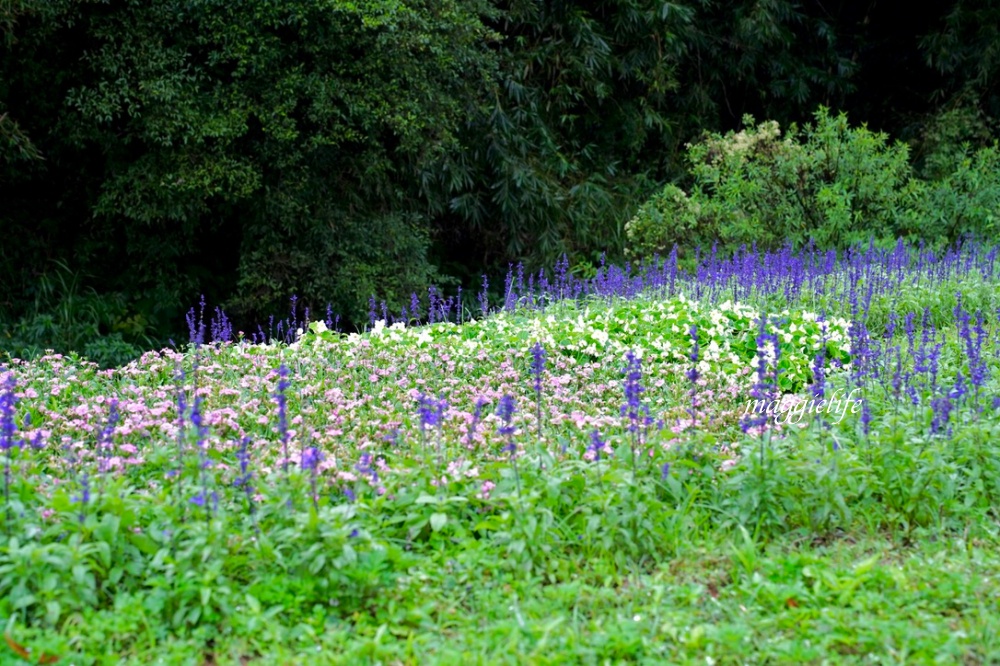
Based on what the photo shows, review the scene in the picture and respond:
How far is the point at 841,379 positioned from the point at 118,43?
6.90m

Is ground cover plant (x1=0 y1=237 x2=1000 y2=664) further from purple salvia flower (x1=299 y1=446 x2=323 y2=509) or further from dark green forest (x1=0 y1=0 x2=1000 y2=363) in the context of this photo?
dark green forest (x1=0 y1=0 x2=1000 y2=363)

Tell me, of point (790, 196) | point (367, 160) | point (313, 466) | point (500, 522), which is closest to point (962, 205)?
point (790, 196)

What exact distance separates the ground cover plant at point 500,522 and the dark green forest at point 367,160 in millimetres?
4216

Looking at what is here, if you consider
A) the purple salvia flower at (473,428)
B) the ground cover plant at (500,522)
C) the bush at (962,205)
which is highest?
the bush at (962,205)

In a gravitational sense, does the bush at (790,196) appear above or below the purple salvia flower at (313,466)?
above

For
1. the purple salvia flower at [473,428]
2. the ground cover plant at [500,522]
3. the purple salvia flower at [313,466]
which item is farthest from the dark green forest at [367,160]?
the purple salvia flower at [313,466]

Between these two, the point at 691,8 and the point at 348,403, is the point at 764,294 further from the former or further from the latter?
the point at 691,8

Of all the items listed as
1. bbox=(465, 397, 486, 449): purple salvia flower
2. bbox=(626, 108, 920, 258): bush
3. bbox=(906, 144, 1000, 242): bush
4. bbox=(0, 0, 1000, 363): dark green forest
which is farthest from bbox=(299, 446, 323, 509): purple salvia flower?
bbox=(906, 144, 1000, 242): bush

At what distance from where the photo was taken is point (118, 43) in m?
9.12

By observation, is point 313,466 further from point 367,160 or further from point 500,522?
point 367,160

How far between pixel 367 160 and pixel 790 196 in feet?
14.6

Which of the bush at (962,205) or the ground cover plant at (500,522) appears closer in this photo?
the ground cover plant at (500,522)

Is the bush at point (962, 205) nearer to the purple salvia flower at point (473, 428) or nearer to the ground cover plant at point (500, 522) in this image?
the ground cover plant at point (500, 522)

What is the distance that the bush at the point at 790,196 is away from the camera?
1053 centimetres
